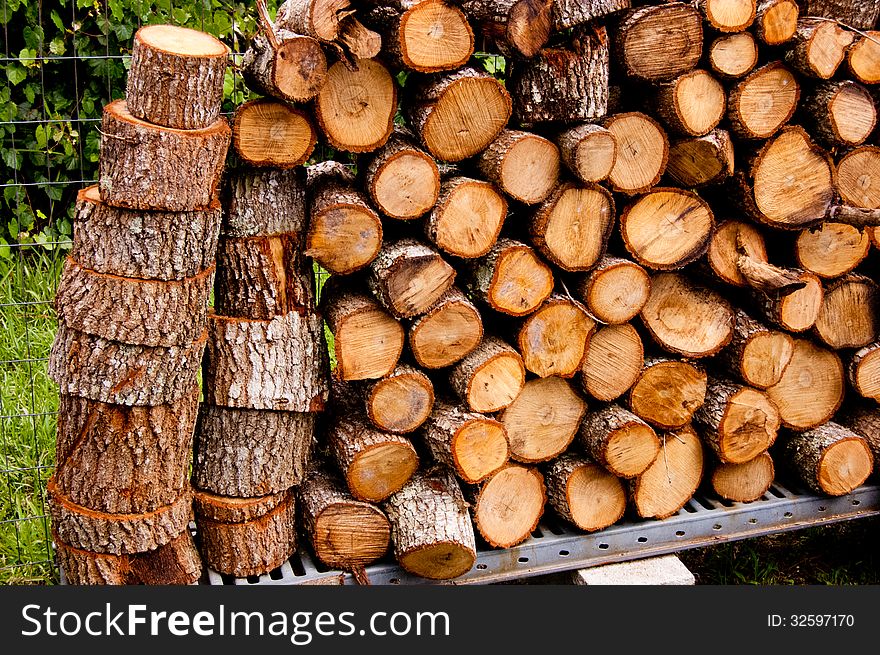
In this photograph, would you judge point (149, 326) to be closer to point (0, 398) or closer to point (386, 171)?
point (386, 171)

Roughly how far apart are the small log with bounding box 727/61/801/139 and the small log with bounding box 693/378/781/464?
86 centimetres

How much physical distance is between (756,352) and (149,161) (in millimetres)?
2009

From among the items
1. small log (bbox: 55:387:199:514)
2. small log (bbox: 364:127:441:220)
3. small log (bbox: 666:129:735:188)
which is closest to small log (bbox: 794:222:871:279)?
small log (bbox: 666:129:735:188)

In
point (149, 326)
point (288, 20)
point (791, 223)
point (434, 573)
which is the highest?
point (288, 20)

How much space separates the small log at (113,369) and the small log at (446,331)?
0.66 metres

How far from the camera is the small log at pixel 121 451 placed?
100 inches

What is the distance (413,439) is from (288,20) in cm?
130

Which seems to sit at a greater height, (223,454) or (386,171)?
(386,171)

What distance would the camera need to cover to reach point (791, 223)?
9.97 ft

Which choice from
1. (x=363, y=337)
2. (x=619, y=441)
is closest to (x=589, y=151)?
(x=363, y=337)

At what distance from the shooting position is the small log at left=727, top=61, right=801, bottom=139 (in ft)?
9.43

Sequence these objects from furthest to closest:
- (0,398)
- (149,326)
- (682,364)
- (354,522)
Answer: (0,398) < (682,364) < (354,522) < (149,326)

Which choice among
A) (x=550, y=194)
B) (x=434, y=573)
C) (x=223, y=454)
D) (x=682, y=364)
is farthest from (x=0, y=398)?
(x=682, y=364)

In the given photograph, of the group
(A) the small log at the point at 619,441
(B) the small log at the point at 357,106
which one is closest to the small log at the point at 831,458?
(A) the small log at the point at 619,441
